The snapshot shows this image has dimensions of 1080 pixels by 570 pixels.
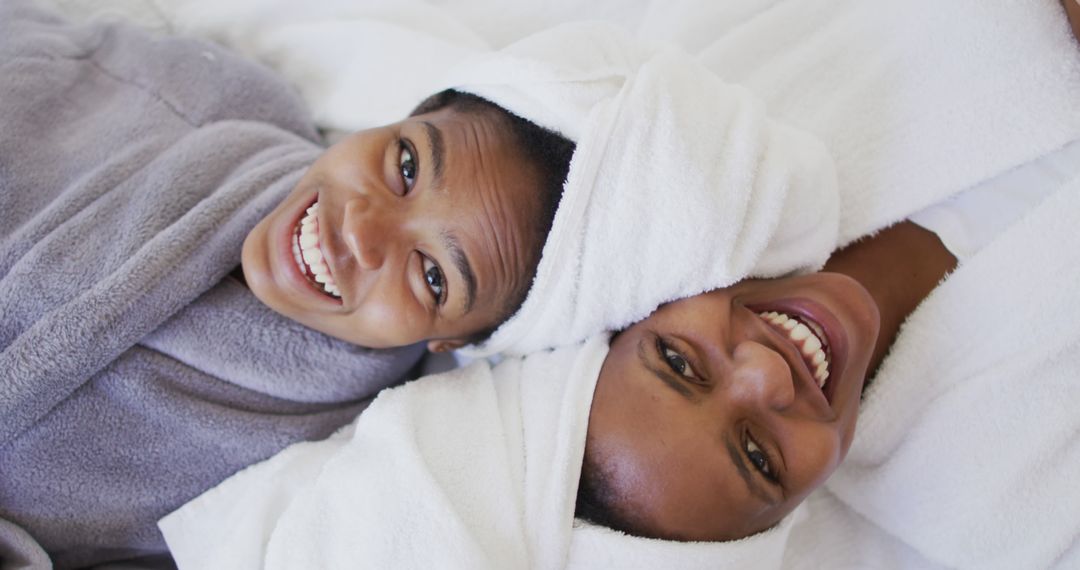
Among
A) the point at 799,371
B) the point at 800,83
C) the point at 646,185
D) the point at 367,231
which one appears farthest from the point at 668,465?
the point at 800,83

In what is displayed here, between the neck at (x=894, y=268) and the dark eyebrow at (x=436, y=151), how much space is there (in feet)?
1.92

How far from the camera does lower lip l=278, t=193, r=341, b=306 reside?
3.52ft

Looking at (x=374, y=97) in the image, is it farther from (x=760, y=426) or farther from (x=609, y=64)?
(x=760, y=426)

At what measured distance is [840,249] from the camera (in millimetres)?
1171

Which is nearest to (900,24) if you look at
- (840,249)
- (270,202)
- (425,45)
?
(840,249)

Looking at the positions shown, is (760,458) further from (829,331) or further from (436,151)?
(436,151)

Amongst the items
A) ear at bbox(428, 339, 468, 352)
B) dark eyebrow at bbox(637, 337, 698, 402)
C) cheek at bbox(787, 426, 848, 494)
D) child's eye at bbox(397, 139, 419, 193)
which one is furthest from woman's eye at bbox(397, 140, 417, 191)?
cheek at bbox(787, 426, 848, 494)

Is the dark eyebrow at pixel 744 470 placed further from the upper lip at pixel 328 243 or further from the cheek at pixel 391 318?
the upper lip at pixel 328 243

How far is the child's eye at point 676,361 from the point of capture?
3.06 feet

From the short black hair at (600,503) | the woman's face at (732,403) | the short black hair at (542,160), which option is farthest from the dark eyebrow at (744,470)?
the short black hair at (542,160)

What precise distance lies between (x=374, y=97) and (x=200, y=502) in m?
0.71

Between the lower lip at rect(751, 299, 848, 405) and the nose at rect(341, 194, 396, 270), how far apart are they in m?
0.50

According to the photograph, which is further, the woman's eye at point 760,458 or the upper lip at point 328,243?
the upper lip at point 328,243

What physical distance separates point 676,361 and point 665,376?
49 mm
